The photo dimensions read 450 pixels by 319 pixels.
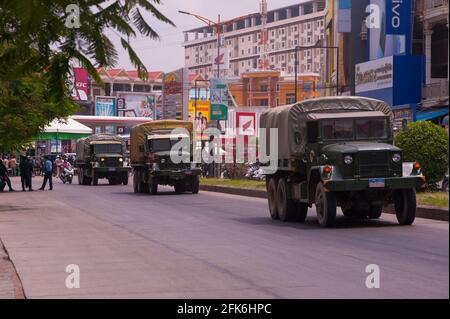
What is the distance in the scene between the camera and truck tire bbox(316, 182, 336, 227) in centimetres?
1789

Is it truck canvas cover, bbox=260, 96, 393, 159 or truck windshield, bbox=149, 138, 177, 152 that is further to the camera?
truck windshield, bbox=149, 138, 177, 152

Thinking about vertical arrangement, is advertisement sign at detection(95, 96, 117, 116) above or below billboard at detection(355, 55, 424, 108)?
above

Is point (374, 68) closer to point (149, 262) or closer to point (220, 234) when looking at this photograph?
point (220, 234)

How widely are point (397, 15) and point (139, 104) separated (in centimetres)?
10272

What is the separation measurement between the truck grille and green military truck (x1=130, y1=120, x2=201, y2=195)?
19.5m

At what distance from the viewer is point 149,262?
1284 cm

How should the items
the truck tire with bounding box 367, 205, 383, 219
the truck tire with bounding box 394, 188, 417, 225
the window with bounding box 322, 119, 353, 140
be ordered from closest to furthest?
the truck tire with bounding box 394, 188, 417, 225 < the window with bounding box 322, 119, 353, 140 < the truck tire with bounding box 367, 205, 383, 219

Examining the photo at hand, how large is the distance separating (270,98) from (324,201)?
154 metres

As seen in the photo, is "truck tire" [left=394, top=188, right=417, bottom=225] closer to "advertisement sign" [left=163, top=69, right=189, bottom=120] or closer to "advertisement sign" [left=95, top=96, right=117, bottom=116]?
"advertisement sign" [left=163, top=69, right=189, bottom=120]

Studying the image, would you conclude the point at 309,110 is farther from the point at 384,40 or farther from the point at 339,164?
the point at 384,40

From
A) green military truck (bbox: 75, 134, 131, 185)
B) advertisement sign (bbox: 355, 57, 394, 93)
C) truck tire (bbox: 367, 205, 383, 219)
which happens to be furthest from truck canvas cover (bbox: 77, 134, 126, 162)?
truck tire (bbox: 367, 205, 383, 219)

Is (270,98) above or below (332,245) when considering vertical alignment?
above
